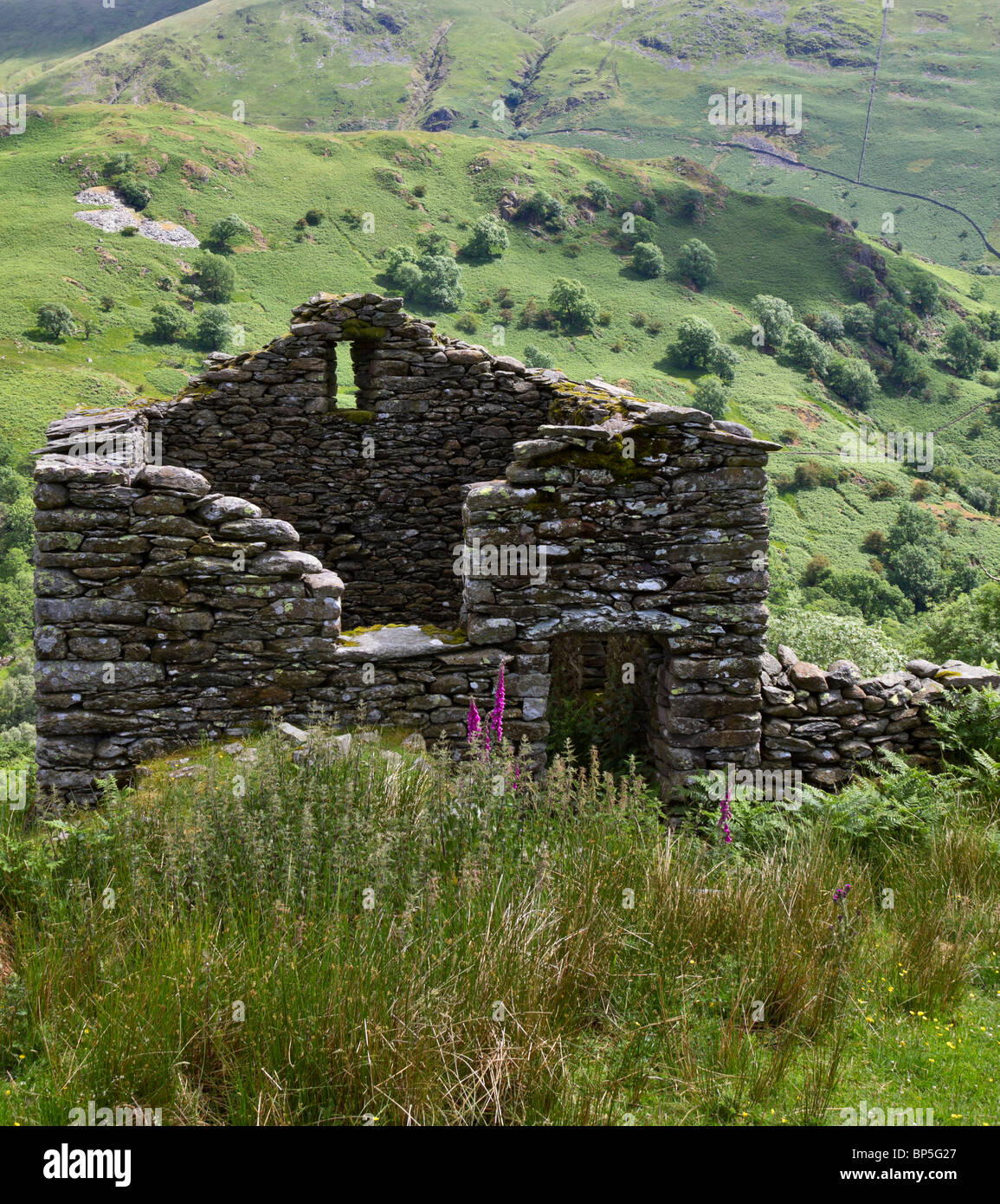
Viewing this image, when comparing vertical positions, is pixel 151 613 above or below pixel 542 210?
below

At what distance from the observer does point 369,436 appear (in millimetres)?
10328

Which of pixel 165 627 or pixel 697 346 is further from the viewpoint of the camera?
pixel 697 346

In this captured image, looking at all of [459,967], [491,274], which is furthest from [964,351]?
[459,967]

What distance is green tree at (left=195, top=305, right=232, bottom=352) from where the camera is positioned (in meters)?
55.2

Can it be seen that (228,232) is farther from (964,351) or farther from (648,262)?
(964,351)

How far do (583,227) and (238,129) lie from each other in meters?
39.6

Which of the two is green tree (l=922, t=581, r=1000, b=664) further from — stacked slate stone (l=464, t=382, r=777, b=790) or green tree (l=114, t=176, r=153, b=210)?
green tree (l=114, t=176, r=153, b=210)


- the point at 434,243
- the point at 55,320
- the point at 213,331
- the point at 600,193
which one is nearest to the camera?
the point at 55,320

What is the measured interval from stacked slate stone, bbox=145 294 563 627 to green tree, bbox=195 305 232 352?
162ft

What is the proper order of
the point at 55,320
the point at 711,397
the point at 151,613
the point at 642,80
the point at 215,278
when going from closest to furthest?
the point at 151,613, the point at 55,320, the point at 711,397, the point at 215,278, the point at 642,80

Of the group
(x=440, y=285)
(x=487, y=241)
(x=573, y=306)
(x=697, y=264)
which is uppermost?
(x=487, y=241)

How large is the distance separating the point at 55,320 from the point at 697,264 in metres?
58.6

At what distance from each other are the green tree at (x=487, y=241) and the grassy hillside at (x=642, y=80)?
58.3 meters
